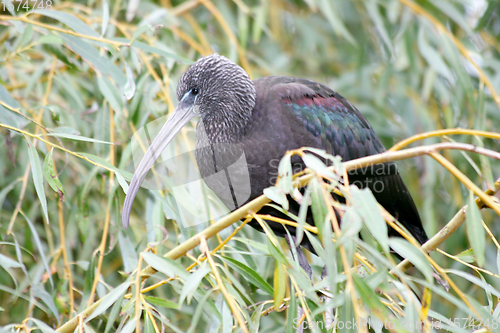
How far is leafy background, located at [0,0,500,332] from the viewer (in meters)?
1.26

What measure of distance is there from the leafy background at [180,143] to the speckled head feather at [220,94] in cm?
19

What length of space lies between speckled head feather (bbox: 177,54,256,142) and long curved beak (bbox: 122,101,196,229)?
0.09 m

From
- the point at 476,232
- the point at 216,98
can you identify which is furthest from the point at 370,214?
the point at 216,98

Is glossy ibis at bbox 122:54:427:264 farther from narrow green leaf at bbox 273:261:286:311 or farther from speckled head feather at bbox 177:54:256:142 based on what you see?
narrow green leaf at bbox 273:261:286:311

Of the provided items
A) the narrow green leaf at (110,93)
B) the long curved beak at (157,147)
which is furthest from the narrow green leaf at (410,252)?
the narrow green leaf at (110,93)

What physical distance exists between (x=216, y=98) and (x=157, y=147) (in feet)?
1.32

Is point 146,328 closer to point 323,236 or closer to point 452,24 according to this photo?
point 323,236

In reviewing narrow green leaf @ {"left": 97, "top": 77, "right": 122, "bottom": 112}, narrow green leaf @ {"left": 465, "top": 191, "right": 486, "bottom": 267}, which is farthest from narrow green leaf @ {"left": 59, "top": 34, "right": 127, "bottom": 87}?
narrow green leaf @ {"left": 465, "top": 191, "right": 486, "bottom": 267}

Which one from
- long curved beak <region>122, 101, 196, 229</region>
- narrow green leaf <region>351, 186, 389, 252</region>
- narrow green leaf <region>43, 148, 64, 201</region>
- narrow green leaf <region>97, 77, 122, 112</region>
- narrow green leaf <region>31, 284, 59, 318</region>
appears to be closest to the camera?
narrow green leaf <region>351, 186, 389, 252</region>

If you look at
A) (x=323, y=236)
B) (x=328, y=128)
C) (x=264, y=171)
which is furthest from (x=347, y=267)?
(x=328, y=128)

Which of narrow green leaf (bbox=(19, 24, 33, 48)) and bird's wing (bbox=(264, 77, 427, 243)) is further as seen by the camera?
bird's wing (bbox=(264, 77, 427, 243))

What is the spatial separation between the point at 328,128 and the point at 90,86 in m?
1.32

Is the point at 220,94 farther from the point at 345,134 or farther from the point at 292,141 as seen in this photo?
the point at 345,134

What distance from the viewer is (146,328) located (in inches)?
50.3
